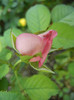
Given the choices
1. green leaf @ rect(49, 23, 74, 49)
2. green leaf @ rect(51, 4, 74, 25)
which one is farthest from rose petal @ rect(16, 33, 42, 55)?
green leaf @ rect(51, 4, 74, 25)

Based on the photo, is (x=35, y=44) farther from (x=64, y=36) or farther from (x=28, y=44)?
(x=64, y=36)

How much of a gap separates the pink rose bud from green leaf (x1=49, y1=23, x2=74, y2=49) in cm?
9

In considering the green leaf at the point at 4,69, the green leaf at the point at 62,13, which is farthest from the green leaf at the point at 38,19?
the green leaf at the point at 4,69

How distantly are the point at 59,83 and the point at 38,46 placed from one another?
765mm

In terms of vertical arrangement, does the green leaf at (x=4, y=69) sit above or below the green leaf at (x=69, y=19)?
below

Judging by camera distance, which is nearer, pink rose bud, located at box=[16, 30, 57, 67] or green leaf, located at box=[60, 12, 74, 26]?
pink rose bud, located at box=[16, 30, 57, 67]

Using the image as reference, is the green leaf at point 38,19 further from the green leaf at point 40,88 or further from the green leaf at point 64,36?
the green leaf at point 40,88

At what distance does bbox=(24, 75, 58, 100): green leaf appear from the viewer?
0.57 metres

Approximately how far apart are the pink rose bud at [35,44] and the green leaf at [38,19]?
6.5 inches

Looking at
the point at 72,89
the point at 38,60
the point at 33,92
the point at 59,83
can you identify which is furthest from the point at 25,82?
the point at 72,89

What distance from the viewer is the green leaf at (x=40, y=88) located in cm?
57

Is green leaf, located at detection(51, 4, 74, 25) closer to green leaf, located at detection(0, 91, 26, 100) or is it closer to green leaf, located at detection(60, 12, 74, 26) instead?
green leaf, located at detection(60, 12, 74, 26)

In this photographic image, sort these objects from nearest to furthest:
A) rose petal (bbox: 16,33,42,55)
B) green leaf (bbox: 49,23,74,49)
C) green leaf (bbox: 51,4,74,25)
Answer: rose petal (bbox: 16,33,42,55) → green leaf (bbox: 49,23,74,49) → green leaf (bbox: 51,4,74,25)

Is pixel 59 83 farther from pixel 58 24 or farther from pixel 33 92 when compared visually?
pixel 58 24
